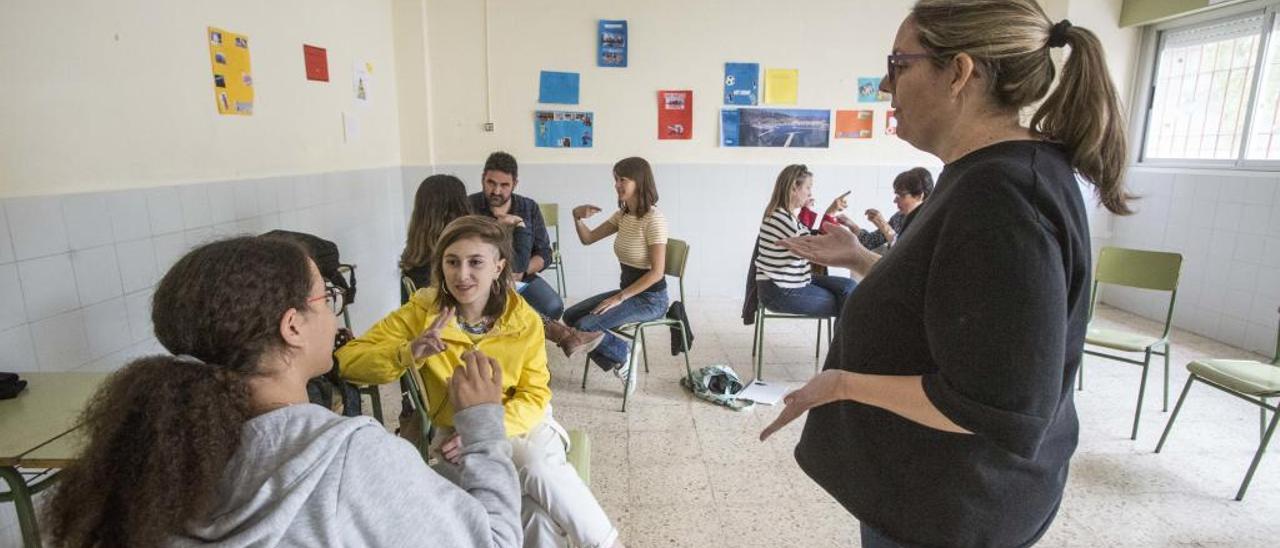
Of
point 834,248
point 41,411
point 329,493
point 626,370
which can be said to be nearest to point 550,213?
point 626,370

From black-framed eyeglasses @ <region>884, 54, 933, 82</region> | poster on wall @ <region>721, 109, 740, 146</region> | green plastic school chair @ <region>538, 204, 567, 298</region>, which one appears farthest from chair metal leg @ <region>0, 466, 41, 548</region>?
poster on wall @ <region>721, 109, 740, 146</region>

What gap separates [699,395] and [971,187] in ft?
8.13

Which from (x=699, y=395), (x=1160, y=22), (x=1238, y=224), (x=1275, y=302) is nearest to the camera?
(x=699, y=395)

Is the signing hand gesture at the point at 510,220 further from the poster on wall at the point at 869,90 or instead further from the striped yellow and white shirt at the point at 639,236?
the poster on wall at the point at 869,90

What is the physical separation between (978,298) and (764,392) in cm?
253

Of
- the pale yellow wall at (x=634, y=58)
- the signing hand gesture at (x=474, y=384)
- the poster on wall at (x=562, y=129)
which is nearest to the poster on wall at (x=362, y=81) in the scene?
the pale yellow wall at (x=634, y=58)

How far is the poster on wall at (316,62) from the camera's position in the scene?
10.3 ft

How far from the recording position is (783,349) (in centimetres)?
391

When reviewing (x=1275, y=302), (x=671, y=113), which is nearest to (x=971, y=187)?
(x=671, y=113)

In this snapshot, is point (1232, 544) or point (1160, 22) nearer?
point (1232, 544)

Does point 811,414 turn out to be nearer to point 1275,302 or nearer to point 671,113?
point 671,113

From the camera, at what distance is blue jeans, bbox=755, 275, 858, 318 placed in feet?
10.6

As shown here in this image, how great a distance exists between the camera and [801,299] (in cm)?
324

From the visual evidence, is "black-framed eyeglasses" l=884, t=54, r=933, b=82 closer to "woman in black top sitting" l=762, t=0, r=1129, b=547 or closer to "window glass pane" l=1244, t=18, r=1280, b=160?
"woman in black top sitting" l=762, t=0, r=1129, b=547
